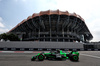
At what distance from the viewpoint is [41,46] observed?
22391 millimetres

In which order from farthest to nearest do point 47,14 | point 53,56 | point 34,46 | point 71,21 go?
point 71,21
point 47,14
point 34,46
point 53,56

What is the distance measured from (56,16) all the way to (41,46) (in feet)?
77.9

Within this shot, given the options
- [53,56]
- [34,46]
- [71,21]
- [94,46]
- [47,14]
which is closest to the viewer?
[53,56]

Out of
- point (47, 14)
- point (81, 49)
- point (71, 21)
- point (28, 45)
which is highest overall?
point (47, 14)

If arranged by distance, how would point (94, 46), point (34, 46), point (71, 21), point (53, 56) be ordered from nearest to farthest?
point (53, 56) → point (34, 46) → point (94, 46) → point (71, 21)

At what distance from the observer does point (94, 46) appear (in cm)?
2489

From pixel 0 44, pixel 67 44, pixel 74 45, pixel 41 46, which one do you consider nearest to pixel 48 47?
pixel 41 46

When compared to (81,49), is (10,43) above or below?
above

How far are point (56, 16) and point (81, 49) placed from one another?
24.6 meters

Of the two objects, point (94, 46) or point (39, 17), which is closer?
point (94, 46)

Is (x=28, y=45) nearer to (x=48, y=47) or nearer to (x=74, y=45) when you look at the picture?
(x=48, y=47)

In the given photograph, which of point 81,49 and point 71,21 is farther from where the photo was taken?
point 71,21

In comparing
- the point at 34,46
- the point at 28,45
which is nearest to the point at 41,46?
the point at 34,46

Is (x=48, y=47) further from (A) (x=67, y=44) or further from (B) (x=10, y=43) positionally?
(B) (x=10, y=43)
